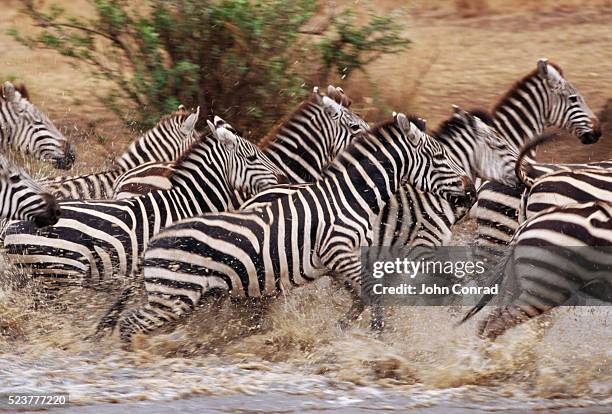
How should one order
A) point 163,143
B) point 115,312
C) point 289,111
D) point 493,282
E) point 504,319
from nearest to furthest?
point 504,319 < point 493,282 < point 115,312 < point 163,143 < point 289,111

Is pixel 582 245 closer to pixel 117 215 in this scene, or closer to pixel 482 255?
pixel 482 255

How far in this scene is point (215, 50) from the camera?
36.4 ft

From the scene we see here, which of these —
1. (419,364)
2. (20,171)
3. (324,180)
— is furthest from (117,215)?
(419,364)

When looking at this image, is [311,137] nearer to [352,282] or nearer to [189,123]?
[189,123]

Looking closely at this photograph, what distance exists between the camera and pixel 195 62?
1125cm

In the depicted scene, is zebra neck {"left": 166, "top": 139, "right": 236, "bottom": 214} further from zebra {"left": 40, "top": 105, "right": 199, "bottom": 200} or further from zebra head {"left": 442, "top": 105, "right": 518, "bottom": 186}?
zebra head {"left": 442, "top": 105, "right": 518, "bottom": 186}

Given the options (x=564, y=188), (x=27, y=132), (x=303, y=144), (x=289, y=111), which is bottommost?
(x=564, y=188)

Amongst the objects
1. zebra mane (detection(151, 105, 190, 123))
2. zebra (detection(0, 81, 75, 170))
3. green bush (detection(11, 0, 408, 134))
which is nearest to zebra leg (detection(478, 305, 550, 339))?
zebra mane (detection(151, 105, 190, 123))

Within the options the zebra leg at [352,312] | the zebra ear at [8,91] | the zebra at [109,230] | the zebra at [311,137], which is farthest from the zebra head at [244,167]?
the zebra ear at [8,91]

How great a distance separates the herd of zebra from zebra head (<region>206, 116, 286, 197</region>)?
11 millimetres

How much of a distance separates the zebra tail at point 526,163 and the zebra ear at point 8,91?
5229 mm

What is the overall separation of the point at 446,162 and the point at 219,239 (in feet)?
6.56

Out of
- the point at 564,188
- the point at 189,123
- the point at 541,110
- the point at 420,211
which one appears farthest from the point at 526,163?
the point at 189,123

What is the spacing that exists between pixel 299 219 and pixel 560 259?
1974 mm
